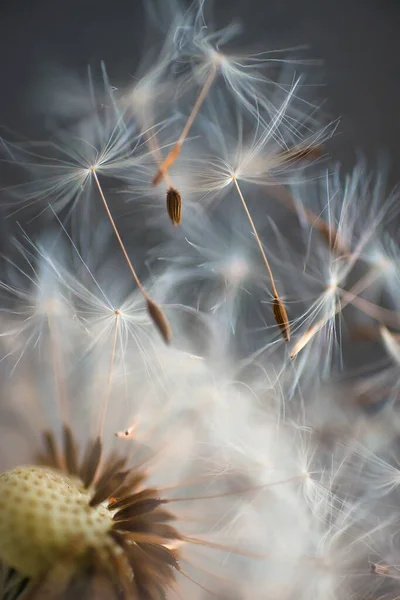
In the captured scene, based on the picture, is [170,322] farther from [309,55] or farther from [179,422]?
[309,55]

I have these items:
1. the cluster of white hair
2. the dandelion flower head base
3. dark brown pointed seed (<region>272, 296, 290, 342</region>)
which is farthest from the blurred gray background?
the dandelion flower head base

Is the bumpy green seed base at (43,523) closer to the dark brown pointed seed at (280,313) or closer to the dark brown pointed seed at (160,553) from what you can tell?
the dark brown pointed seed at (160,553)

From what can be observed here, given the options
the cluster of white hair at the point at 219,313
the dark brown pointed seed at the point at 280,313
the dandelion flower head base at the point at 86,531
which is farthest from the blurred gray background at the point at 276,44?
the dandelion flower head base at the point at 86,531

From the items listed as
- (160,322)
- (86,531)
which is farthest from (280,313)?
(86,531)

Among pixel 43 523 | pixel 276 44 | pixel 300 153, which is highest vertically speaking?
pixel 276 44

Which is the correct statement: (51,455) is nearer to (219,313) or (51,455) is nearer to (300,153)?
(219,313)

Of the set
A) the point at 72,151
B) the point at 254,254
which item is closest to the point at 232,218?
the point at 254,254
